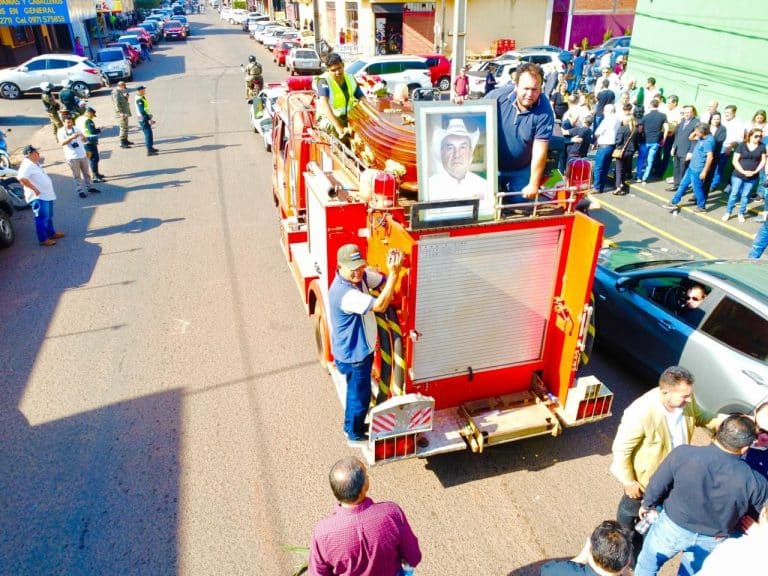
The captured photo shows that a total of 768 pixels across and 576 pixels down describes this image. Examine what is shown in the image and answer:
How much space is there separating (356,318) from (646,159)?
10983 millimetres

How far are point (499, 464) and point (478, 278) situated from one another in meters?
1.96

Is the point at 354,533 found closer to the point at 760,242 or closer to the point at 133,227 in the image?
the point at 760,242

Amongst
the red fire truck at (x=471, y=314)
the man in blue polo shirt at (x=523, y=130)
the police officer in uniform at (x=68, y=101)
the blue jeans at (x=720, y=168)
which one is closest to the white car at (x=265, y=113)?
the police officer in uniform at (x=68, y=101)

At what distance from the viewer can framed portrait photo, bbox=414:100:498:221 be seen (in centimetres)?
454

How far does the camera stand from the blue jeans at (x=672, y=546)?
3.46 metres

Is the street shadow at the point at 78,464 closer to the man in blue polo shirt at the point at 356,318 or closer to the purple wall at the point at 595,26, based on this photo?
the man in blue polo shirt at the point at 356,318

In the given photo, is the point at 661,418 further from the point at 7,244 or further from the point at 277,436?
the point at 7,244

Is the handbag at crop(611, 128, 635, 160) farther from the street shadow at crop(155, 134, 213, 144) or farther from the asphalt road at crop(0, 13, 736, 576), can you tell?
the street shadow at crop(155, 134, 213, 144)

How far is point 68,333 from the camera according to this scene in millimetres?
7395

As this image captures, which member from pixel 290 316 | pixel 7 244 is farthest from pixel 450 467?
pixel 7 244

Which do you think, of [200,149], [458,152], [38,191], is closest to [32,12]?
[200,149]

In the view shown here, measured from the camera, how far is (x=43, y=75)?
24.2 meters

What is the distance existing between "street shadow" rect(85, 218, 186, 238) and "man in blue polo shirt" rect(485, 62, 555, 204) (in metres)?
7.92

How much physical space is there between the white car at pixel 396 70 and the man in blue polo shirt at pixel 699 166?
44.8ft
